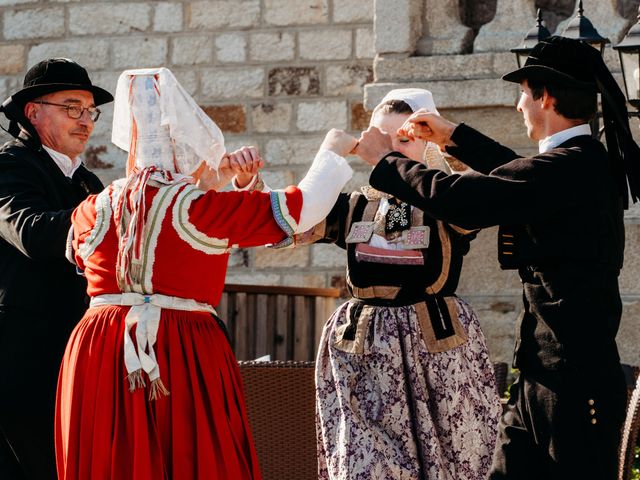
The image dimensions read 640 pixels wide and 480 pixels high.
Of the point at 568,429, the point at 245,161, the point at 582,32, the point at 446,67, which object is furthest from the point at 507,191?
the point at 446,67

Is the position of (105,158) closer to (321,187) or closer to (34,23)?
(34,23)

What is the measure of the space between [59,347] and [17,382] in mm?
199

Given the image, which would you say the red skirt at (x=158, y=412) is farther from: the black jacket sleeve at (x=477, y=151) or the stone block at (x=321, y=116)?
the stone block at (x=321, y=116)

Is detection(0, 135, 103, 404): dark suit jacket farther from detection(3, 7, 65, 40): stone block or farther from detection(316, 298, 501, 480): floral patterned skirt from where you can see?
detection(3, 7, 65, 40): stone block

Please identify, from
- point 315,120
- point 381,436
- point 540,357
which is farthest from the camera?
point 315,120

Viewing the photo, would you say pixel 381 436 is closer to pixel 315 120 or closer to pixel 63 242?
pixel 63 242

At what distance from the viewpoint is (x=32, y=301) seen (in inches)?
177

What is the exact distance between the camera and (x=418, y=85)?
22.0 ft

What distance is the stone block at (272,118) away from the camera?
7586 millimetres

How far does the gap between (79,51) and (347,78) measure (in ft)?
5.68

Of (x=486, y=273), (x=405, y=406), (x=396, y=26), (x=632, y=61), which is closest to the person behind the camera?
(x=405, y=406)

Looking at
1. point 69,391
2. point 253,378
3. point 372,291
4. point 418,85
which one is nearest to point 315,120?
point 418,85

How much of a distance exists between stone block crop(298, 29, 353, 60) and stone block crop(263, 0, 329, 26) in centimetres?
7

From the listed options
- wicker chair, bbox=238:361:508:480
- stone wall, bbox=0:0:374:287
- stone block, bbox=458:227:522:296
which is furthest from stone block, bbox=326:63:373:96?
wicker chair, bbox=238:361:508:480
